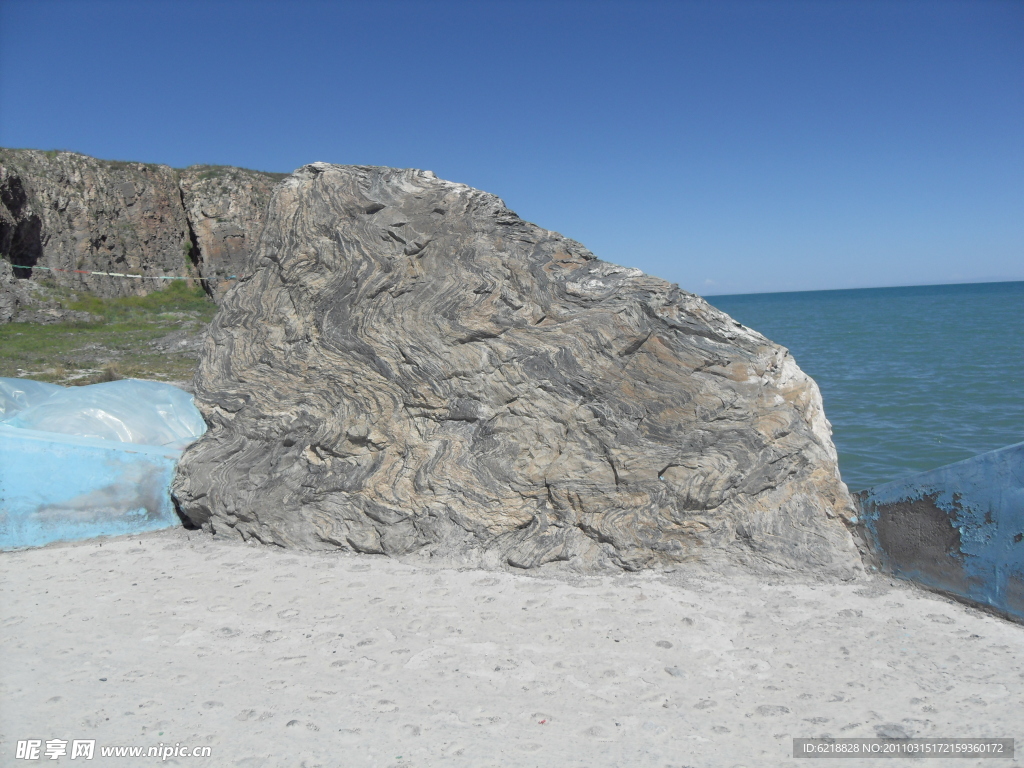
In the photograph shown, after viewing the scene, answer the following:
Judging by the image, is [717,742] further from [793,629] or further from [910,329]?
[910,329]

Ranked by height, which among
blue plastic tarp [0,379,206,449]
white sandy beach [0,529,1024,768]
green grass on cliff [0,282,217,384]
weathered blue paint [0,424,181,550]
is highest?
green grass on cliff [0,282,217,384]

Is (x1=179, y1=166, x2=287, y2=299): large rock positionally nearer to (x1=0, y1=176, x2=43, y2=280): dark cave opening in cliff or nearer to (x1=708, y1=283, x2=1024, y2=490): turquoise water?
(x1=0, y1=176, x2=43, y2=280): dark cave opening in cliff

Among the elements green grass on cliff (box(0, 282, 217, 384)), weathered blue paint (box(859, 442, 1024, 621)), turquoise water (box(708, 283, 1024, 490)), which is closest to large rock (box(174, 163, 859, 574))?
weathered blue paint (box(859, 442, 1024, 621))

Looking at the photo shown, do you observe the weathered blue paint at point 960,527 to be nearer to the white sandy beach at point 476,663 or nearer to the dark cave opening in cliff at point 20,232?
the white sandy beach at point 476,663

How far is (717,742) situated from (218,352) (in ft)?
16.5

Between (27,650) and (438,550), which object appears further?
(438,550)

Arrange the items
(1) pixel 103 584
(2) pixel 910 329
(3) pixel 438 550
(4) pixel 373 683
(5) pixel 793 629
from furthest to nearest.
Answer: (2) pixel 910 329 → (3) pixel 438 550 → (1) pixel 103 584 → (5) pixel 793 629 → (4) pixel 373 683

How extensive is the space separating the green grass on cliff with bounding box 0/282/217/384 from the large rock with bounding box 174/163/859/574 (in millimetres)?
7585

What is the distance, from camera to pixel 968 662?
12.8 ft

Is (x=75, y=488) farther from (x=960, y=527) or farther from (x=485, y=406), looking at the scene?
(x=960, y=527)

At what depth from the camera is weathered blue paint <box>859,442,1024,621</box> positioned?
4.32m

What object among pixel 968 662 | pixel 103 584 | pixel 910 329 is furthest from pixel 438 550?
pixel 910 329

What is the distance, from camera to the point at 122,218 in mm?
28516

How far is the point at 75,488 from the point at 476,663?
396 cm
